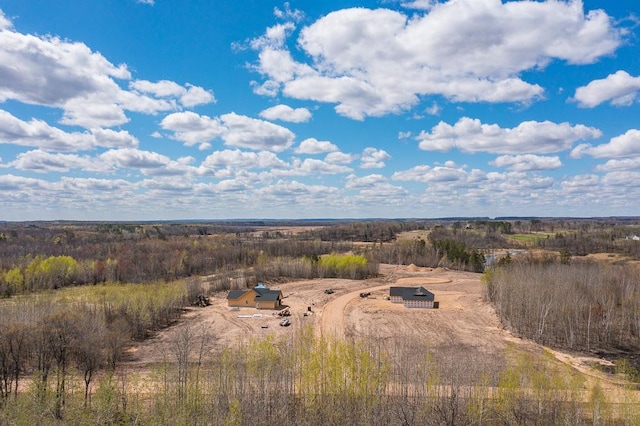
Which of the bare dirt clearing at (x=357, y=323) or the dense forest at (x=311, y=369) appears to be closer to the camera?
the dense forest at (x=311, y=369)

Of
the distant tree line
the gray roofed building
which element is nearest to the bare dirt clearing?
the gray roofed building

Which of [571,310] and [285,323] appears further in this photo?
[285,323]

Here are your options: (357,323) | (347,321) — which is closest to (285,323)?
(347,321)

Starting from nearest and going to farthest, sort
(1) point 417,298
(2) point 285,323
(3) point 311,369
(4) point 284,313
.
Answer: (3) point 311,369, (2) point 285,323, (4) point 284,313, (1) point 417,298

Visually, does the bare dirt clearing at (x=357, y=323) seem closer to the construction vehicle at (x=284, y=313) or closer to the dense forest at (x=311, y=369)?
the construction vehicle at (x=284, y=313)

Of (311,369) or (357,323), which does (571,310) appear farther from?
(311,369)

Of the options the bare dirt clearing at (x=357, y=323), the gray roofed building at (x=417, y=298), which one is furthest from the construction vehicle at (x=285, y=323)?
the gray roofed building at (x=417, y=298)

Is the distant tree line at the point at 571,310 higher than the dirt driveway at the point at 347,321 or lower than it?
higher

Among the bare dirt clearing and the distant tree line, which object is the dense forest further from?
the bare dirt clearing

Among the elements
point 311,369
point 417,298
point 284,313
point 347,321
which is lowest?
point 347,321
